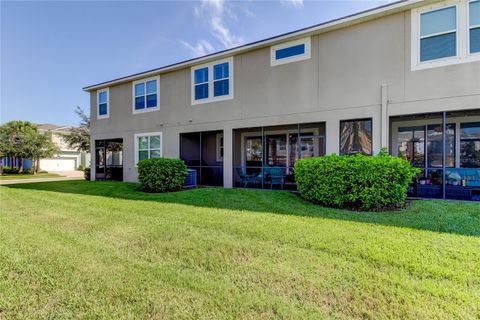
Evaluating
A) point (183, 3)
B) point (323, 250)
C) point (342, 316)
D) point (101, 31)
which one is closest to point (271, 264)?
point (323, 250)

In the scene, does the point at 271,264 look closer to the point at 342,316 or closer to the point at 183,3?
the point at 342,316

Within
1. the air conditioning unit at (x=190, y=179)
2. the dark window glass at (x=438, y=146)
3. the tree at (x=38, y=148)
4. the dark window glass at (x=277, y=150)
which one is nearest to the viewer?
the dark window glass at (x=438, y=146)

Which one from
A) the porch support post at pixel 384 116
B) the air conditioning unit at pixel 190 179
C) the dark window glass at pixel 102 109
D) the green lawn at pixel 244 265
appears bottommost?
the green lawn at pixel 244 265

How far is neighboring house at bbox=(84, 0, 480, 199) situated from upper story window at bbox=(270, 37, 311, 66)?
41mm

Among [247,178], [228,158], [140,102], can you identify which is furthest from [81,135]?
[247,178]

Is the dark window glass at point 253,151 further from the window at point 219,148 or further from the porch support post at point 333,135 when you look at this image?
the porch support post at point 333,135

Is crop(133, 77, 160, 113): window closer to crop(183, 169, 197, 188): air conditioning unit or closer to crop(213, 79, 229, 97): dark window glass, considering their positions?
crop(213, 79, 229, 97): dark window glass

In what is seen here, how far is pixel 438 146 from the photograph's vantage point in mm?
11508

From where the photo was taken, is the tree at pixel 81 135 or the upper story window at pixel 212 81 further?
the tree at pixel 81 135

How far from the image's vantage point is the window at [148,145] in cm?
1484

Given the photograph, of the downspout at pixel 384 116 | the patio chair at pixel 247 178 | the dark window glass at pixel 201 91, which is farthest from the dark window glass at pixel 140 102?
the downspout at pixel 384 116

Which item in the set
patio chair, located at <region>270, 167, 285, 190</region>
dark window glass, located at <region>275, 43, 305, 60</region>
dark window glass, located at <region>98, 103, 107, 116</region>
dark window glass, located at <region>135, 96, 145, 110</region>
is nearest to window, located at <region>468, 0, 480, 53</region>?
dark window glass, located at <region>275, 43, 305, 60</region>

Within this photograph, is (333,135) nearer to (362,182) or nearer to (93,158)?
(362,182)

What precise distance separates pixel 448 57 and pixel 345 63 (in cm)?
296
